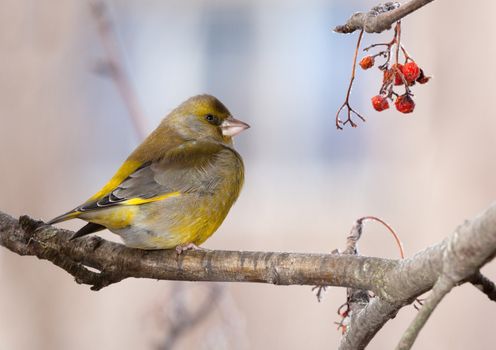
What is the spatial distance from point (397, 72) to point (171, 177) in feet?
4.37

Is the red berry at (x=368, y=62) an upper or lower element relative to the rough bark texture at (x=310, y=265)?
upper

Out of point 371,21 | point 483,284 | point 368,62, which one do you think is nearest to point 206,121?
point 368,62

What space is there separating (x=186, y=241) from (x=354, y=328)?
1184 mm

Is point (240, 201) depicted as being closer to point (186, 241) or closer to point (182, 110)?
point (182, 110)

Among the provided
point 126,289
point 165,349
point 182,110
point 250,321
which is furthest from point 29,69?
point 165,349

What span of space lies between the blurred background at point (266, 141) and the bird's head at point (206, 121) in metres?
2.52

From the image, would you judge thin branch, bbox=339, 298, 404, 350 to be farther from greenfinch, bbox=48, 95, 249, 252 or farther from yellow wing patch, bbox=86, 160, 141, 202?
yellow wing patch, bbox=86, 160, 141, 202

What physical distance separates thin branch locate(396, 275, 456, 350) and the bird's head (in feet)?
7.57

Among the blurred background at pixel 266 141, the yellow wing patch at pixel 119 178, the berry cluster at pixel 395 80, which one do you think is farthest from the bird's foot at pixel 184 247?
the blurred background at pixel 266 141

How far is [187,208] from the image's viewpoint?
332 centimetres

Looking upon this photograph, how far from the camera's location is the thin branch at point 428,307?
1.67 m

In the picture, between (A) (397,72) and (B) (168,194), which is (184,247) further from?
(A) (397,72)

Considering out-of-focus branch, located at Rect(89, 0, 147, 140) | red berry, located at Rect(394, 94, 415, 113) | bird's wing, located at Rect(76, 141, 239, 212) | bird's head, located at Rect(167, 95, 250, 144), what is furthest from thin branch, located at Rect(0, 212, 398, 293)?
bird's head, located at Rect(167, 95, 250, 144)

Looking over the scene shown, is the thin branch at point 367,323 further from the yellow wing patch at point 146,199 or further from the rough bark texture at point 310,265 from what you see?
the yellow wing patch at point 146,199
